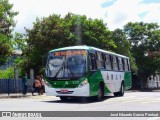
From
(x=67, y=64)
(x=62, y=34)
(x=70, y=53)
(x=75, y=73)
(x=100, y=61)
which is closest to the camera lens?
(x=75, y=73)

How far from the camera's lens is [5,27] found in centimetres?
3425

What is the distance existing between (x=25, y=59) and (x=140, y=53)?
26.4m

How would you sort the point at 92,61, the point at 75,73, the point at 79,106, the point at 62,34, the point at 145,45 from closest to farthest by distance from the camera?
the point at 79,106 < the point at 75,73 < the point at 92,61 < the point at 62,34 < the point at 145,45

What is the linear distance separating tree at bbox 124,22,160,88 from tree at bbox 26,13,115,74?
65.4 ft

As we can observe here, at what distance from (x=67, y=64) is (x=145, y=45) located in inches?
2051

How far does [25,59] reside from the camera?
51.2 m

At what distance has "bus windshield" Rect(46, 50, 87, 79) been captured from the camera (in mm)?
19656

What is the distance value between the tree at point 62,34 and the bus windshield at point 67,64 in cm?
2463

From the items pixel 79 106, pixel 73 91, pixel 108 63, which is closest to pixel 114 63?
pixel 108 63

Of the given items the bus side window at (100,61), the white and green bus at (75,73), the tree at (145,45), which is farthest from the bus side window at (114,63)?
the tree at (145,45)

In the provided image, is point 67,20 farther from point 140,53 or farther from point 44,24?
point 140,53

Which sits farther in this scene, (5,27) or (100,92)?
(5,27)

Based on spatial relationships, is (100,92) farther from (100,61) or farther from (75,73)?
(75,73)

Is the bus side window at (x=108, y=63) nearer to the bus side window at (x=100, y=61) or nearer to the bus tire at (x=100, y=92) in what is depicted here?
the bus side window at (x=100, y=61)
